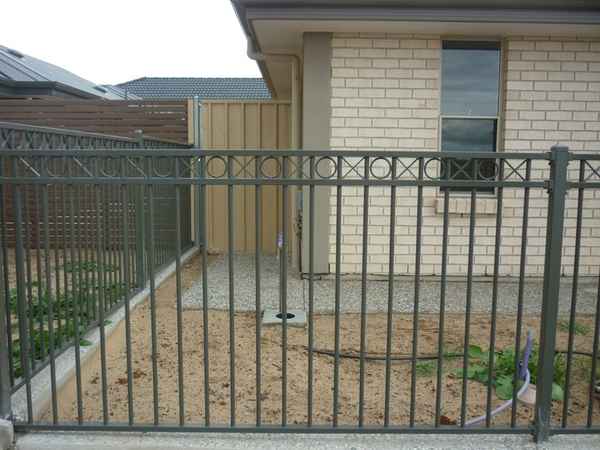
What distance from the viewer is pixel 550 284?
9.29 ft

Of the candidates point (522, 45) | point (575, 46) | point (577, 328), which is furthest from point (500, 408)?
point (575, 46)

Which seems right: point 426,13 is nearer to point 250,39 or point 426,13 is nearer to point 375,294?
point 250,39

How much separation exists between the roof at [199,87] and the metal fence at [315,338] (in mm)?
26214

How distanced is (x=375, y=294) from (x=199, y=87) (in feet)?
91.4

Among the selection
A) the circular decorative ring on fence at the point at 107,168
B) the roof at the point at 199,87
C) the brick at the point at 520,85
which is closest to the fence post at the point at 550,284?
the circular decorative ring on fence at the point at 107,168

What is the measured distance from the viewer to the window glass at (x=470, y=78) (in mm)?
6477

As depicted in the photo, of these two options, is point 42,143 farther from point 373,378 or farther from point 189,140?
point 189,140

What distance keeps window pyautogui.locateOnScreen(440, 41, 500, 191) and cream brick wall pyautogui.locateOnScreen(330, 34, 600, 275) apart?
16cm

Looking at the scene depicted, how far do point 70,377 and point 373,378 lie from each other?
194 centimetres

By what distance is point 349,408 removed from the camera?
3.33m

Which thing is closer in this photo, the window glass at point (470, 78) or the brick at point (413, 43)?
the brick at point (413, 43)

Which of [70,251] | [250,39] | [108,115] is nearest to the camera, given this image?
[70,251]

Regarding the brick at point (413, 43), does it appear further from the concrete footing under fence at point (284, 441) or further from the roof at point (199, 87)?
the roof at point (199, 87)

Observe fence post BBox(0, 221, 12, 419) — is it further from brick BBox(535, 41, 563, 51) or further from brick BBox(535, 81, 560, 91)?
brick BBox(535, 41, 563, 51)
